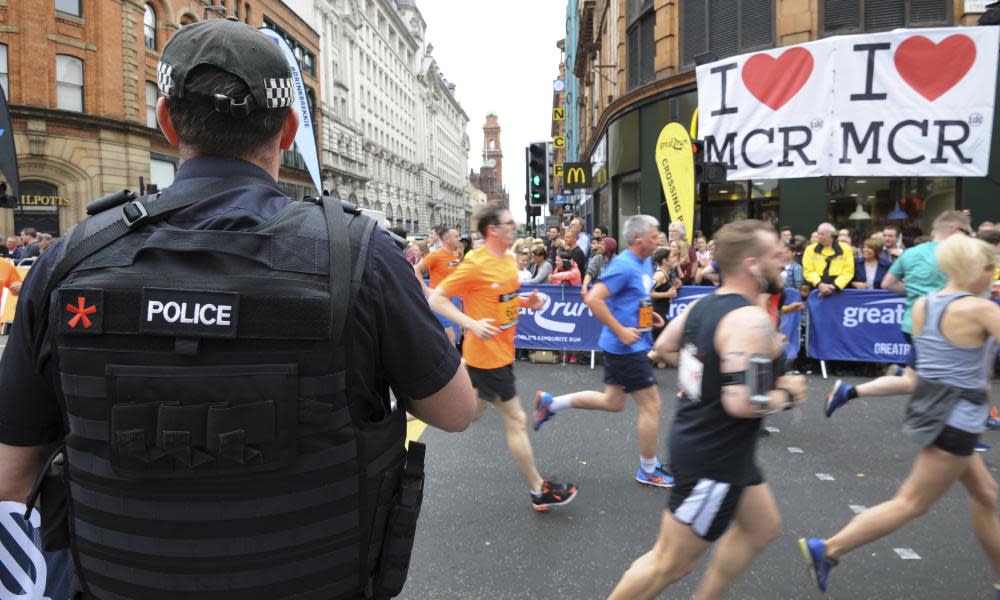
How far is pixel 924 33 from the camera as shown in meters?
9.99

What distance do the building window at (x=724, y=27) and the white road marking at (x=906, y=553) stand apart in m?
12.8

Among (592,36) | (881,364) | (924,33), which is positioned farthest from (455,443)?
(592,36)

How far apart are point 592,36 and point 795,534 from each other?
97.7 feet

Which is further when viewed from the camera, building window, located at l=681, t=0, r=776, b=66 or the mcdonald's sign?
the mcdonald's sign

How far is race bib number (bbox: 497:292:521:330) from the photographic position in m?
4.93

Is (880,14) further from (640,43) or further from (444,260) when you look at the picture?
(444,260)

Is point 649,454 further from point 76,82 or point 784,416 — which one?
point 76,82

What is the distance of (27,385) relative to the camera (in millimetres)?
1416

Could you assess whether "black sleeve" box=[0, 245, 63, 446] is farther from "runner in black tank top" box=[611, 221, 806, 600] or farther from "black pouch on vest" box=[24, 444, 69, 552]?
"runner in black tank top" box=[611, 221, 806, 600]

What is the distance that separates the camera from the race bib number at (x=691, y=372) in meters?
2.68

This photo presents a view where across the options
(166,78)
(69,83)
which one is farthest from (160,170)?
(166,78)

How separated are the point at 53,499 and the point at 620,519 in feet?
11.5

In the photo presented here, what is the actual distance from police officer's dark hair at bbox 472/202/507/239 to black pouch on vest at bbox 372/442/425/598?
3550 mm

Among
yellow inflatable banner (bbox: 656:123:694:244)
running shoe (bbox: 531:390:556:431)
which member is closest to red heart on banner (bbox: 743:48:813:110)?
yellow inflatable banner (bbox: 656:123:694:244)
